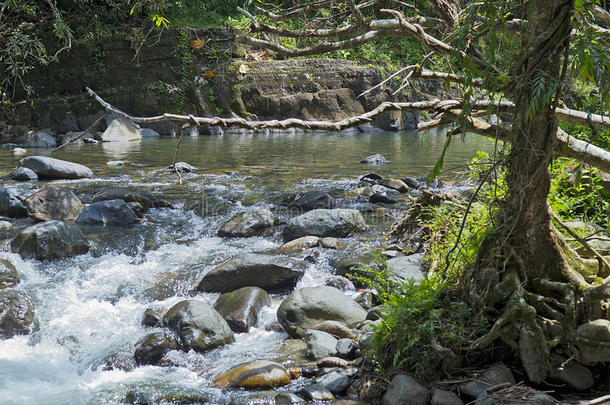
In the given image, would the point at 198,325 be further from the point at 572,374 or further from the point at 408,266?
the point at 572,374

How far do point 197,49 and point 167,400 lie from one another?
2035 cm

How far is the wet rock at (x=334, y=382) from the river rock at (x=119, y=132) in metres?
17.3

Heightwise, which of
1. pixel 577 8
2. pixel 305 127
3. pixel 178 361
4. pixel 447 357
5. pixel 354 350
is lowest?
pixel 178 361

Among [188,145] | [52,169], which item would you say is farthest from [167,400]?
[188,145]

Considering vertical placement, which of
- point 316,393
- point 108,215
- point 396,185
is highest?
point 396,185

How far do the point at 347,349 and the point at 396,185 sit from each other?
642 cm

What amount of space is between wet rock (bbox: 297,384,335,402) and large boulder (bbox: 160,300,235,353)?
1.31 metres

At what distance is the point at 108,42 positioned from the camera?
863 inches

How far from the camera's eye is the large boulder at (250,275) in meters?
6.03

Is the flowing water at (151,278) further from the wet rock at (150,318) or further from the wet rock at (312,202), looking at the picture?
the wet rock at (312,202)

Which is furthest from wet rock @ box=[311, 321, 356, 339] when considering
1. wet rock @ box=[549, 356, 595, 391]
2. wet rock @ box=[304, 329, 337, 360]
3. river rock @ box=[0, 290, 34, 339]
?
river rock @ box=[0, 290, 34, 339]

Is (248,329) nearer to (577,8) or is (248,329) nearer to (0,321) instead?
(0,321)

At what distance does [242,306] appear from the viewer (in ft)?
17.6

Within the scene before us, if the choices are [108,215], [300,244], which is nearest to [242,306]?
[300,244]
